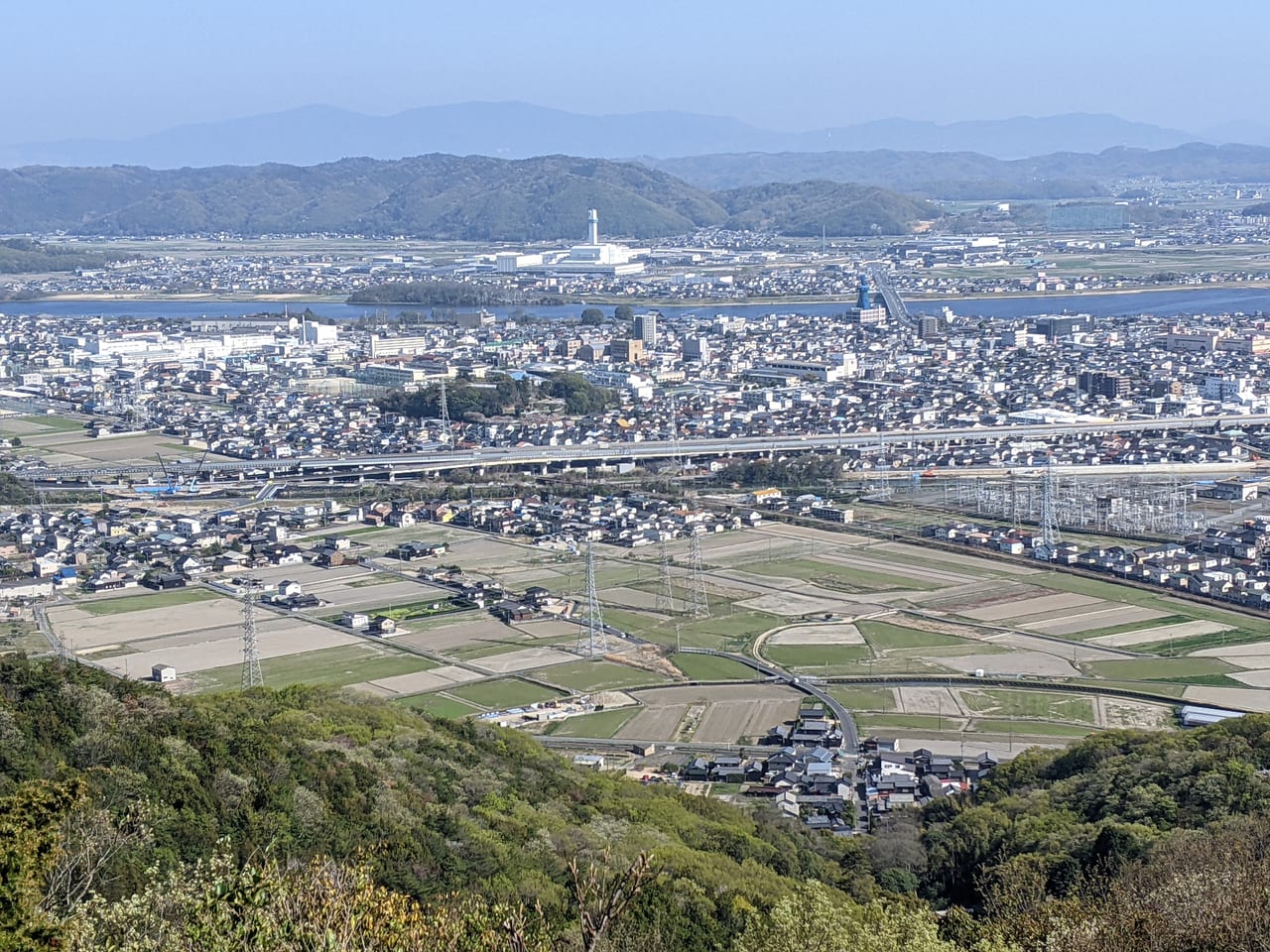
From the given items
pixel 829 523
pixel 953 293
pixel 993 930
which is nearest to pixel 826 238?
pixel 953 293

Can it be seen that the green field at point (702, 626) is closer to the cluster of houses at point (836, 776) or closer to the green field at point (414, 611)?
the green field at point (414, 611)

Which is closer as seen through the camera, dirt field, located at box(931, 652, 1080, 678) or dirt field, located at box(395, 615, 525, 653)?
dirt field, located at box(931, 652, 1080, 678)

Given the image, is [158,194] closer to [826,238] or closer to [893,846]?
[826,238]

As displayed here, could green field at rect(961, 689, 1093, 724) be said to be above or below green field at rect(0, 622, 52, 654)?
below

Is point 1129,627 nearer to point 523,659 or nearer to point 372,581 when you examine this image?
point 523,659

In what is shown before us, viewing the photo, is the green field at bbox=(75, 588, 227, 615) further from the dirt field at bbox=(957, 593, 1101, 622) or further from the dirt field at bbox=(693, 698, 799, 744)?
the dirt field at bbox=(957, 593, 1101, 622)

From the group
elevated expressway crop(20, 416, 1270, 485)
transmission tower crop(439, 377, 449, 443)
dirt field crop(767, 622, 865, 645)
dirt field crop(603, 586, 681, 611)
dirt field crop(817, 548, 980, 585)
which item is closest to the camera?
dirt field crop(767, 622, 865, 645)

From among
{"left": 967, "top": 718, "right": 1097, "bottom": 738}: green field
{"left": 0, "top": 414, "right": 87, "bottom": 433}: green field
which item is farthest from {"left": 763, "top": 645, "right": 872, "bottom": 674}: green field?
{"left": 0, "top": 414, "right": 87, "bottom": 433}: green field
